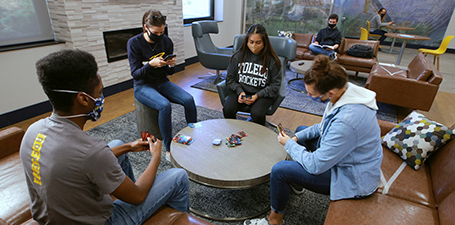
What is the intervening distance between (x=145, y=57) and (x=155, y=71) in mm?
154

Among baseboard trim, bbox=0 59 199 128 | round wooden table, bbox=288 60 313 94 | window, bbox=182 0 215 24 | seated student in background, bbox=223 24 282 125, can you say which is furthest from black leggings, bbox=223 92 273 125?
window, bbox=182 0 215 24

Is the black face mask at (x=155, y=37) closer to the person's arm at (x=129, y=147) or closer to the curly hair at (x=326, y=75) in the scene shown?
the person's arm at (x=129, y=147)

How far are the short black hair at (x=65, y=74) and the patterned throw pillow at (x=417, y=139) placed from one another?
193 centimetres

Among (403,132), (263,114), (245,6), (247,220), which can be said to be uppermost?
(245,6)

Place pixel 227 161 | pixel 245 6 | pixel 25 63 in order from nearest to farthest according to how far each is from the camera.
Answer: pixel 227 161 < pixel 25 63 < pixel 245 6

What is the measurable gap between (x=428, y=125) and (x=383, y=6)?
7272mm

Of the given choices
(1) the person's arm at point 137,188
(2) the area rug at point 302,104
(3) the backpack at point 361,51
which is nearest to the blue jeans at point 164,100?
(1) the person's arm at point 137,188

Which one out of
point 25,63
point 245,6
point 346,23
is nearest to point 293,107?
point 25,63

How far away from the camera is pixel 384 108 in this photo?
362 cm

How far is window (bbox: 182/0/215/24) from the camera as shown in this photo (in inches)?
209

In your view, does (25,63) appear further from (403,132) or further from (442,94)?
(442,94)

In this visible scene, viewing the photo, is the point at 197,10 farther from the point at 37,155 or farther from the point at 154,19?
the point at 37,155

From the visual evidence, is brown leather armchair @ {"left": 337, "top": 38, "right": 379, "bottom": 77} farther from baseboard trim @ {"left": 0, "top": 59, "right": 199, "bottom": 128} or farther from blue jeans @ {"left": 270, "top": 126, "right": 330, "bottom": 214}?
baseboard trim @ {"left": 0, "top": 59, "right": 199, "bottom": 128}

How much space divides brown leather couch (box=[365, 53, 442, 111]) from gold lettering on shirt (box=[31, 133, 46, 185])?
3.59 m
